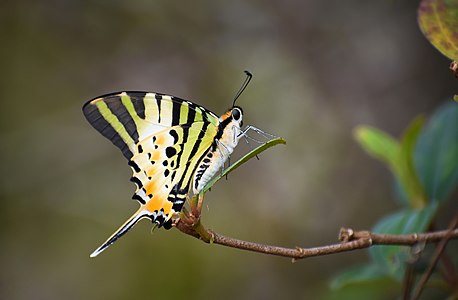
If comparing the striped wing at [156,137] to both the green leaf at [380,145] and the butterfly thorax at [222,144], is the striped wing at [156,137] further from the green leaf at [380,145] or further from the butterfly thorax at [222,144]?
the green leaf at [380,145]

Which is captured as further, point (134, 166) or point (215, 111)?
point (215, 111)

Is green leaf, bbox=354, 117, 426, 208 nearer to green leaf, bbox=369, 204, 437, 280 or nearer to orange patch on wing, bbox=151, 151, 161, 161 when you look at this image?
green leaf, bbox=369, 204, 437, 280

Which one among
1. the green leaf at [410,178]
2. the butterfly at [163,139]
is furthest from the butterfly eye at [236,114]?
the green leaf at [410,178]

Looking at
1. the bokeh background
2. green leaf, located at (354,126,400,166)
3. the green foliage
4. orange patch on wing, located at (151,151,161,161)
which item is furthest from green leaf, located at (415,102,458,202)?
the bokeh background

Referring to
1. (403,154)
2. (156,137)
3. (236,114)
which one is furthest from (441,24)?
(156,137)

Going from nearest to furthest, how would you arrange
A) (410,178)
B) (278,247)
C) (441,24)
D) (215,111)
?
(278,247) < (441,24) < (410,178) < (215,111)

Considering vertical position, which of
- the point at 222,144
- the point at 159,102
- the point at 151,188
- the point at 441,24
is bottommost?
the point at 151,188

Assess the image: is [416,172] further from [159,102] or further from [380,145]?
[159,102]
